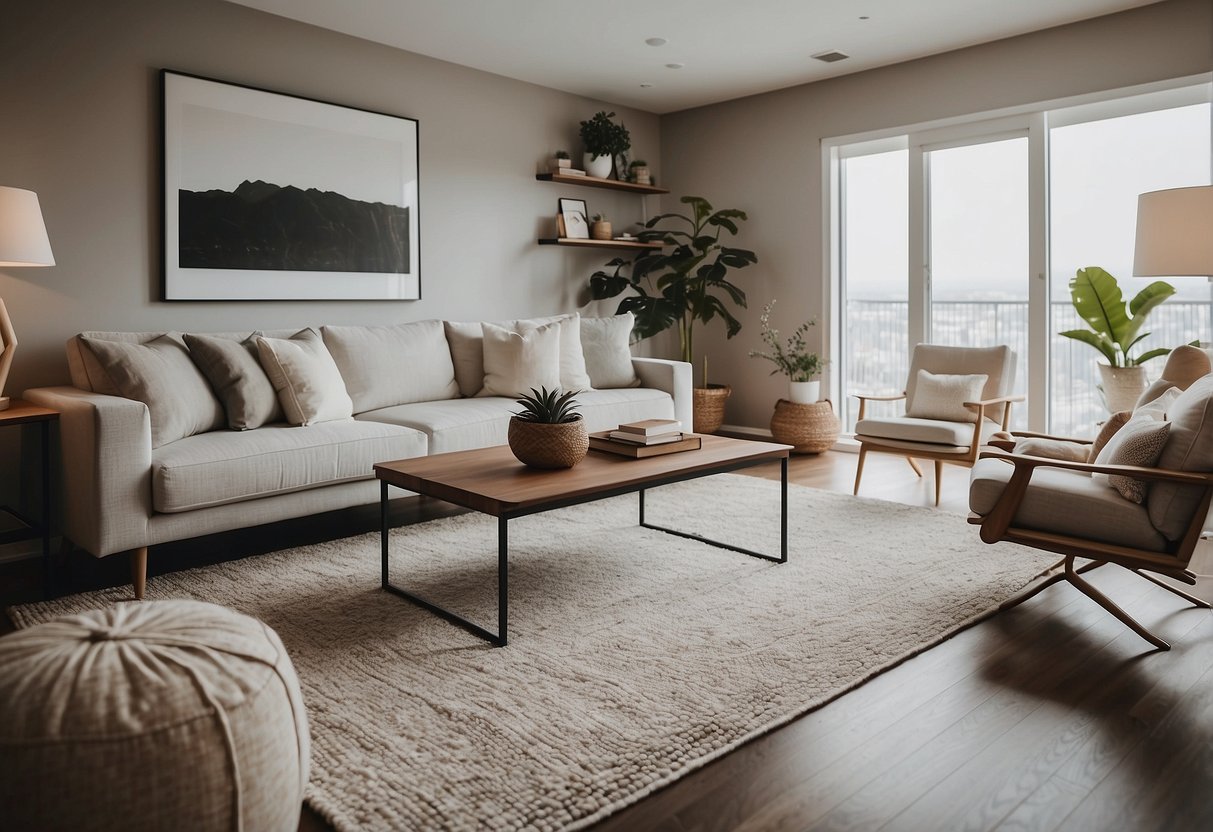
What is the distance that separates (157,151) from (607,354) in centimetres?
258

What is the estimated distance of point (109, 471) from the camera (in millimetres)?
2904

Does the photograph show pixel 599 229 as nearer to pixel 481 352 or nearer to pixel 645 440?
pixel 481 352

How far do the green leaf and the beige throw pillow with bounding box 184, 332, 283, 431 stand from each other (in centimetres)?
422

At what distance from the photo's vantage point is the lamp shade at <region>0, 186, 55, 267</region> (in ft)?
10.2

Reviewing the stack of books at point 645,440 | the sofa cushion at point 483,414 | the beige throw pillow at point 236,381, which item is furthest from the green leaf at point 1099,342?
the beige throw pillow at point 236,381

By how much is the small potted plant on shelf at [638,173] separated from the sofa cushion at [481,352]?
70.7 inches

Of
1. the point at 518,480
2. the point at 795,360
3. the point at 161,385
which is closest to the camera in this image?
the point at 518,480

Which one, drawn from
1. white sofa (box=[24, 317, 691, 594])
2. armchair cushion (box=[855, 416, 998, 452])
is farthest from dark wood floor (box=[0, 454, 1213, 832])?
white sofa (box=[24, 317, 691, 594])

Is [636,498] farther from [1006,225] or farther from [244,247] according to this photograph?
[1006,225]

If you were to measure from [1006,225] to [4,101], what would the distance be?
5.24m

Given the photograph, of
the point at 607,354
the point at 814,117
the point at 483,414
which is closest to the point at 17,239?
the point at 483,414

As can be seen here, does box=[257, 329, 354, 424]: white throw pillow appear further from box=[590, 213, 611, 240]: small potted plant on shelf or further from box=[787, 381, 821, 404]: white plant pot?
box=[787, 381, 821, 404]: white plant pot

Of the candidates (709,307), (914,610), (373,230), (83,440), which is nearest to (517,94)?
(373,230)

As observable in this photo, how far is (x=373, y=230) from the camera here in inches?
195
